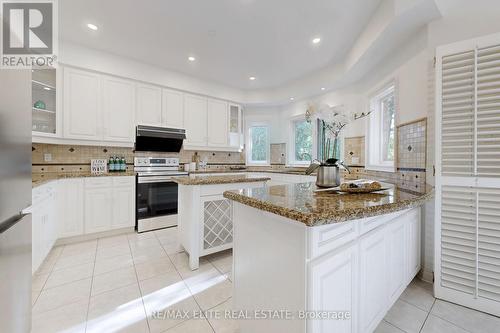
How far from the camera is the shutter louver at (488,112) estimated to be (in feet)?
4.56

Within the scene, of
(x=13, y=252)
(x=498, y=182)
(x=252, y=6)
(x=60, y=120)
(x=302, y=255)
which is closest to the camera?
(x=302, y=255)

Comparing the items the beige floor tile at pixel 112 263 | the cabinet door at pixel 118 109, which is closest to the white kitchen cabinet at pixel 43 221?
the beige floor tile at pixel 112 263

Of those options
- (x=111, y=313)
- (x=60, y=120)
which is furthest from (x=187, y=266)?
(x=60, y=120)

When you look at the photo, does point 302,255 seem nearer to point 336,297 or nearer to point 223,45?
point 336,297

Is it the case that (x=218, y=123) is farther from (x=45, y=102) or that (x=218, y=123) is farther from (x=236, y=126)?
(x=45, y=102)

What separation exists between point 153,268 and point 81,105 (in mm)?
2582

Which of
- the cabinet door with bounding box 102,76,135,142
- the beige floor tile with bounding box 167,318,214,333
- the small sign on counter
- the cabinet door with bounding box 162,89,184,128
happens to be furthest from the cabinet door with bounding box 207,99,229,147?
the beige floor tile with bounding box 167,318,214,333

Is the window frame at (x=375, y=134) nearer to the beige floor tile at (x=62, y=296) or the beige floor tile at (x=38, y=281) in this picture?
the beige floor tile at (x=62, y=296)

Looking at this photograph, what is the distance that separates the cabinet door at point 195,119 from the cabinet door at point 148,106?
1.66 ft

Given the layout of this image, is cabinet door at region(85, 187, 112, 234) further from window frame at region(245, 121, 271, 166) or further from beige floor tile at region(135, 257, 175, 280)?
window frame at region(245, 121, 271, 166)

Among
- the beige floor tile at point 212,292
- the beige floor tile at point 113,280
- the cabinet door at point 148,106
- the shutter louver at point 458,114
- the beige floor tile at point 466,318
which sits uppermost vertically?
the cabinet door at point 148,106

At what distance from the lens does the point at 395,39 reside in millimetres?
2111

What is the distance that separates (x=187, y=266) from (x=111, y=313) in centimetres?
76

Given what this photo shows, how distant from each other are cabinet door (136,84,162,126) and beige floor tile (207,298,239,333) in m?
3.03
